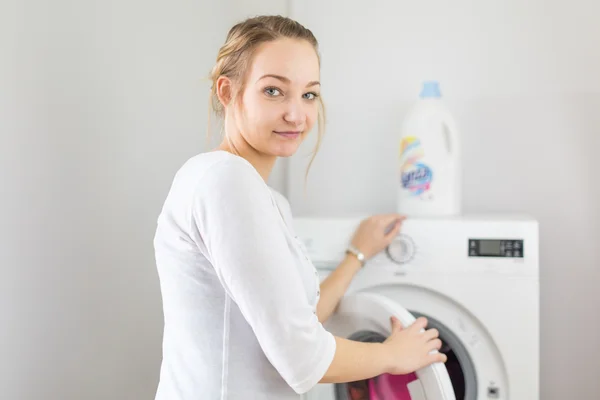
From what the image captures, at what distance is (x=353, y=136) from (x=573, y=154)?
0.67 metres

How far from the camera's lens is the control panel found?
57.5 inches

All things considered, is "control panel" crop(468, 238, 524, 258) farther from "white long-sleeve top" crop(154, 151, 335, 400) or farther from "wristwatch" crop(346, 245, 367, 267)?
"white long-sleeve top" crop(154, 151, 335, 400)

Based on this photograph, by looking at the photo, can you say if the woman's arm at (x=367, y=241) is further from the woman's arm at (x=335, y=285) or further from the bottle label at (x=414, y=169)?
the bottle label at (x=414, y=169)

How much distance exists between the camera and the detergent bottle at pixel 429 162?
5.59 feet

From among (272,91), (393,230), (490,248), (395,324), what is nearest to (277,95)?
(272,91)

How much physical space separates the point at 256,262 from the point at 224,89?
1.11 feet

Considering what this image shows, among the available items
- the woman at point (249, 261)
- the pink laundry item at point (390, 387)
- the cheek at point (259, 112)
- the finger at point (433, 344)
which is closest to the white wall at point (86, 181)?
the woman at point (249, 261)

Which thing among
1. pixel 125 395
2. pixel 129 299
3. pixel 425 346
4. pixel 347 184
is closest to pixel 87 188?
pixel 129 299

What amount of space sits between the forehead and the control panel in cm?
65

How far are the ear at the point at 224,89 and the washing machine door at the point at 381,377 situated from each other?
19.2 inches

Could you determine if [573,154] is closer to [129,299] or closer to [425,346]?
[425,346]

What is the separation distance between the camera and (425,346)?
118 cm

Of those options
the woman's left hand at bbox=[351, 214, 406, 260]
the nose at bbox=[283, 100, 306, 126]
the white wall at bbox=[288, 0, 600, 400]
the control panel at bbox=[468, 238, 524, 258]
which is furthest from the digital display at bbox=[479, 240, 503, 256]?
the nose at bbox=[283, 100, 306, 126]

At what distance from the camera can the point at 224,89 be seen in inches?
42.4
